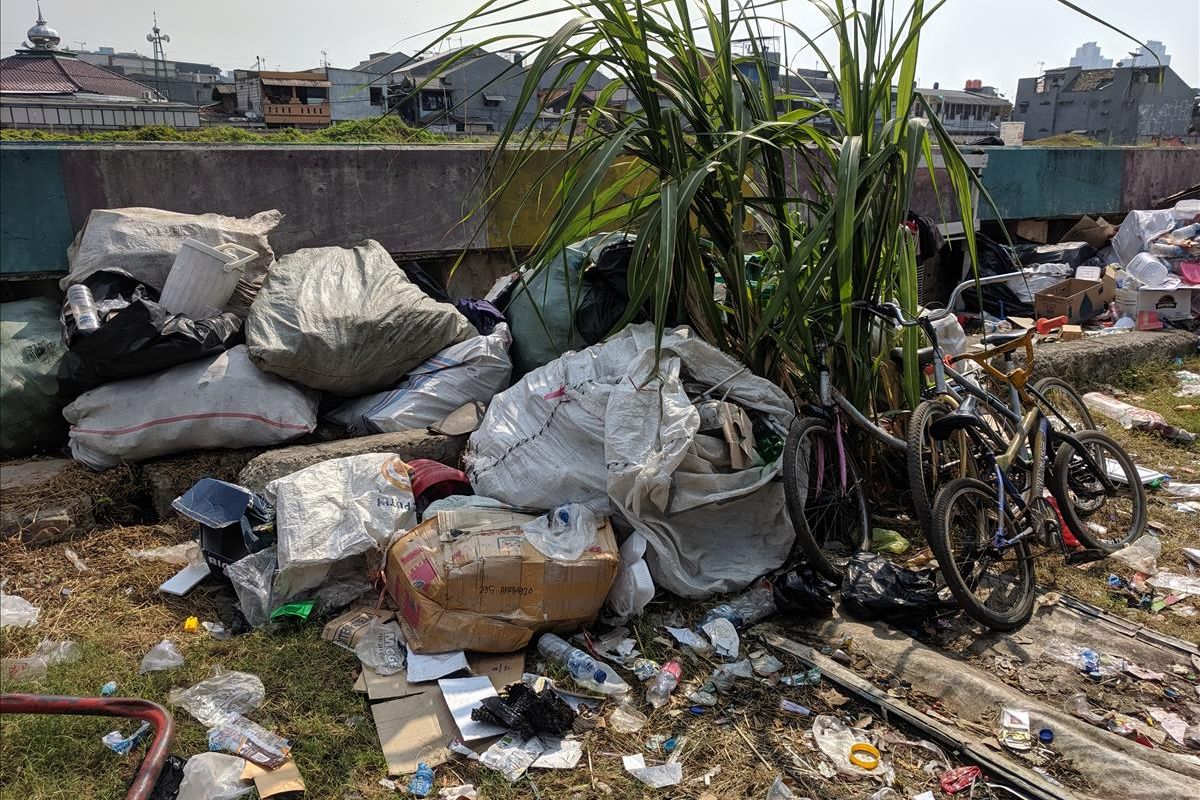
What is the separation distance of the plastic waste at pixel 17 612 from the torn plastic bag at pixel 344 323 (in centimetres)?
117

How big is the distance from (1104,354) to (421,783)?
516cm

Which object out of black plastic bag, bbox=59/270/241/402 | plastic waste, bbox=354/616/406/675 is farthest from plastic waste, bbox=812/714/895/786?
black plastic bag, bbox=59/270/241/402

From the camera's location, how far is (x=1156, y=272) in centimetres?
693

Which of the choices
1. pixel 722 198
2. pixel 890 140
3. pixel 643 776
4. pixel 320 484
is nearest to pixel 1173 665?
pixel 643 776

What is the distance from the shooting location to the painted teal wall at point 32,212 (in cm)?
387

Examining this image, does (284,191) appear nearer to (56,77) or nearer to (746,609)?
(746,609)

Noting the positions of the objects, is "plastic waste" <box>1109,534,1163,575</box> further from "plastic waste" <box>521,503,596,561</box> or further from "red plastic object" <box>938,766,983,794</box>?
"plastic waste" <box>521,503,596,561</box>

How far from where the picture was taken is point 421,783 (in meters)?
2.23

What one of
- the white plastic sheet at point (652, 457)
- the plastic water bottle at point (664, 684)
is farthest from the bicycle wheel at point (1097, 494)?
the plastic water bottle at point (664, 684)

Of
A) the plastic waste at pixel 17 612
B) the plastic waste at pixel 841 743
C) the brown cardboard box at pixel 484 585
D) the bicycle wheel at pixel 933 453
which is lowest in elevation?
the plastic waste at pixel 841 743

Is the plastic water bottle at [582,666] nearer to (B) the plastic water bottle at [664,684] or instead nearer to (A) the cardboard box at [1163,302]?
(B) the plastic water bottle at [664,684]

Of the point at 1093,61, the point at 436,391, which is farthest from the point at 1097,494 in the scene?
the point at 1093,61

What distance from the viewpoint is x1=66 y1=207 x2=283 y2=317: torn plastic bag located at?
376 cm

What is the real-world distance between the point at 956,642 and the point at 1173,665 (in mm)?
624
